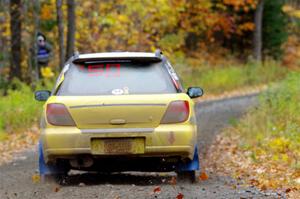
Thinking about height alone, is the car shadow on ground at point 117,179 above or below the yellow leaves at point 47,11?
above

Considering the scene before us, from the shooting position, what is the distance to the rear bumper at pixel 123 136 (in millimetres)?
9031

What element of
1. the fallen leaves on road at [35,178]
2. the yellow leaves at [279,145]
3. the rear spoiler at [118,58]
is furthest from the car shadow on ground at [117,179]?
the yellow leaves at [279,145]

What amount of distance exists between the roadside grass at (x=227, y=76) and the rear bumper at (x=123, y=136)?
21603 mm

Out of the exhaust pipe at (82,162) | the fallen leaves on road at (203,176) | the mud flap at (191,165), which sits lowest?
the fallen leaves on road at (203,176)

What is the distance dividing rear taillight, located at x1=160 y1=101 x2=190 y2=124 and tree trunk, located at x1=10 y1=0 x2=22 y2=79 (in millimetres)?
16145

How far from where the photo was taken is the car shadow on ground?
9.89 m

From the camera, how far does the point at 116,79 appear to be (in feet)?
30.9

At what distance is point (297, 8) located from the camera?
2366 inches

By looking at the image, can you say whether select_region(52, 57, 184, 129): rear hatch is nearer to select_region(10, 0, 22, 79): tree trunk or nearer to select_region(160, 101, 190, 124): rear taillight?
select_region(160, 101, 190, 124): rear taillight

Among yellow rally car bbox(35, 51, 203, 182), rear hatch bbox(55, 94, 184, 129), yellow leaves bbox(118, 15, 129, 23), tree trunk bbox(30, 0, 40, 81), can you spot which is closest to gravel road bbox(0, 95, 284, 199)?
yellow rally car bbox(35, 51, 203, 182)

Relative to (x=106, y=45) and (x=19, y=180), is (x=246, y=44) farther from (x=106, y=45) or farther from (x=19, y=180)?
(x=19, y=180)

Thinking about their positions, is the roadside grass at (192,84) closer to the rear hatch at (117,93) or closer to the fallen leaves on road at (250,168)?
the fallen leaves on road at (250,168)

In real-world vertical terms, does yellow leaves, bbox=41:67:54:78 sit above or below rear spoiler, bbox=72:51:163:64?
below

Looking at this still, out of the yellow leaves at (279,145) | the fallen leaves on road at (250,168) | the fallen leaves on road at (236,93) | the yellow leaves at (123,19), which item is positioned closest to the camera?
the fallen leaves on road at (250,168)
